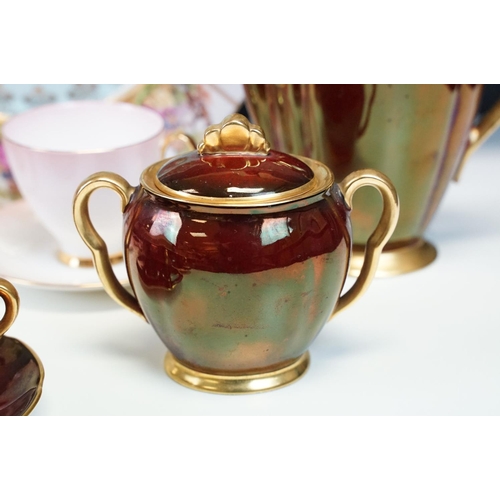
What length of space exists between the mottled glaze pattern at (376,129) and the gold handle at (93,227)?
0.27 meters

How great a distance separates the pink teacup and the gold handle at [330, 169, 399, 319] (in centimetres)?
29

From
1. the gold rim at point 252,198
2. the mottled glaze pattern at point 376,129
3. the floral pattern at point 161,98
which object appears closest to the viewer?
the gold rim at point 252,198

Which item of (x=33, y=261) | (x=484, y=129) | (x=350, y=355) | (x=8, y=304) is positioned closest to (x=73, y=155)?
(x=33, y=261)

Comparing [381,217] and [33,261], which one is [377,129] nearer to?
[381,217]

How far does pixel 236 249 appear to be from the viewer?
707 mm

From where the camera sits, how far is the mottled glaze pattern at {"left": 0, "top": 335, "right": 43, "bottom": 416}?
0.71m

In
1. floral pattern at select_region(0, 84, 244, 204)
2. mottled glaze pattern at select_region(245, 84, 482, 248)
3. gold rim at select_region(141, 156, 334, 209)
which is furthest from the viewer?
floral pattern at select_region(0, 84, 244, 204)

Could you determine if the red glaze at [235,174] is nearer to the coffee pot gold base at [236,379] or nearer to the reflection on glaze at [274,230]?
the reflection on glaze at [274,230]

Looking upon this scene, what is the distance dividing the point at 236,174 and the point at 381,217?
0.15 metres

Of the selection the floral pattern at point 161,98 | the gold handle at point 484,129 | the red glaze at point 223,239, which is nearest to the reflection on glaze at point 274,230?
the red glaze at point 223,239

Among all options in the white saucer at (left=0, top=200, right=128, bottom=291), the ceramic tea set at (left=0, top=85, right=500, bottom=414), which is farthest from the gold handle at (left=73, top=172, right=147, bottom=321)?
the white saucer at (left=0, top=200, right=128, bottom=291)

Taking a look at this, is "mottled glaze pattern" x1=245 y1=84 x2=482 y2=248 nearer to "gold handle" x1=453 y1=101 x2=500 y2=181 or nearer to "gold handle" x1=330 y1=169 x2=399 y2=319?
"gold handle" x1=453 y1=101 x2=500 y2=181

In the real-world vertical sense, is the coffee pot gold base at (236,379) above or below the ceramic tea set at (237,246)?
below

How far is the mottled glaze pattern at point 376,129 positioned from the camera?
0.95 m
